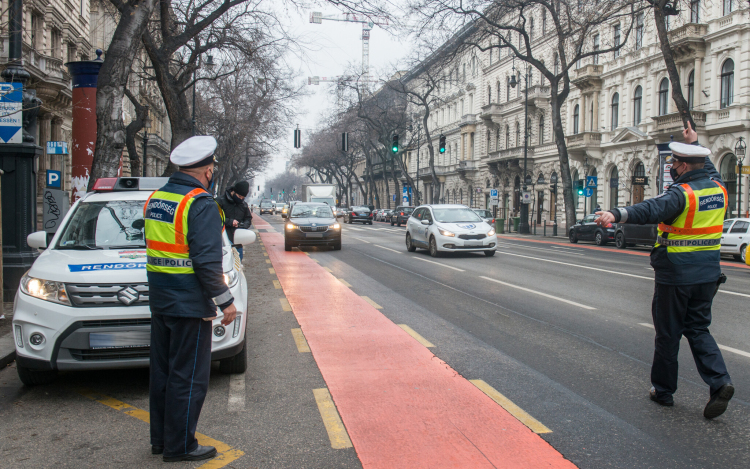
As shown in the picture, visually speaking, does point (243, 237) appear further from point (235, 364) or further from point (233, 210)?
point (233, 210)

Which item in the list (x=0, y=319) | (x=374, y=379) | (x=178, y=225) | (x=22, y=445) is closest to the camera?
(x=178, y=225)

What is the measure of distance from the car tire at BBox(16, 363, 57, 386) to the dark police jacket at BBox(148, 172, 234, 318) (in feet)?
6.97

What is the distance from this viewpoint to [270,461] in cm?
368

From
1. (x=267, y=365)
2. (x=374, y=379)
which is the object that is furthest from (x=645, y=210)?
(x=267, y=365)

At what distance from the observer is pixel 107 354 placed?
4699mm

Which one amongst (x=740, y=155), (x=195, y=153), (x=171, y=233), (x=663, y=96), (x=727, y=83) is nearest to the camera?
(x=171, y=233)

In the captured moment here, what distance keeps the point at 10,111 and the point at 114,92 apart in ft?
7.59

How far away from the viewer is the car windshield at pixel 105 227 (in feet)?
18.7

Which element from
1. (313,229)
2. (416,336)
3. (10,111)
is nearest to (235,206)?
(10,111)

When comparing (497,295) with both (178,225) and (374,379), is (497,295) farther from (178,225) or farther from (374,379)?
(178,225)

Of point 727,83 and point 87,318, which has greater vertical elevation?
point 727,83

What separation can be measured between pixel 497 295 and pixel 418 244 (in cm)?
904

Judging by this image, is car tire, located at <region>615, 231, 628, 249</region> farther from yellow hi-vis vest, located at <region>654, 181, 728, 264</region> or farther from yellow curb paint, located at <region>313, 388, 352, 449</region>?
yellow curb paint, located at <region>313, 388, 352, 449</region>

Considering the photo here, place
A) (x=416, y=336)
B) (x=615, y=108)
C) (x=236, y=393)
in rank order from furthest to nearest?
1. (x=615, y=108)
2. (x=416, y=336)
3. (x=236, y=393)
